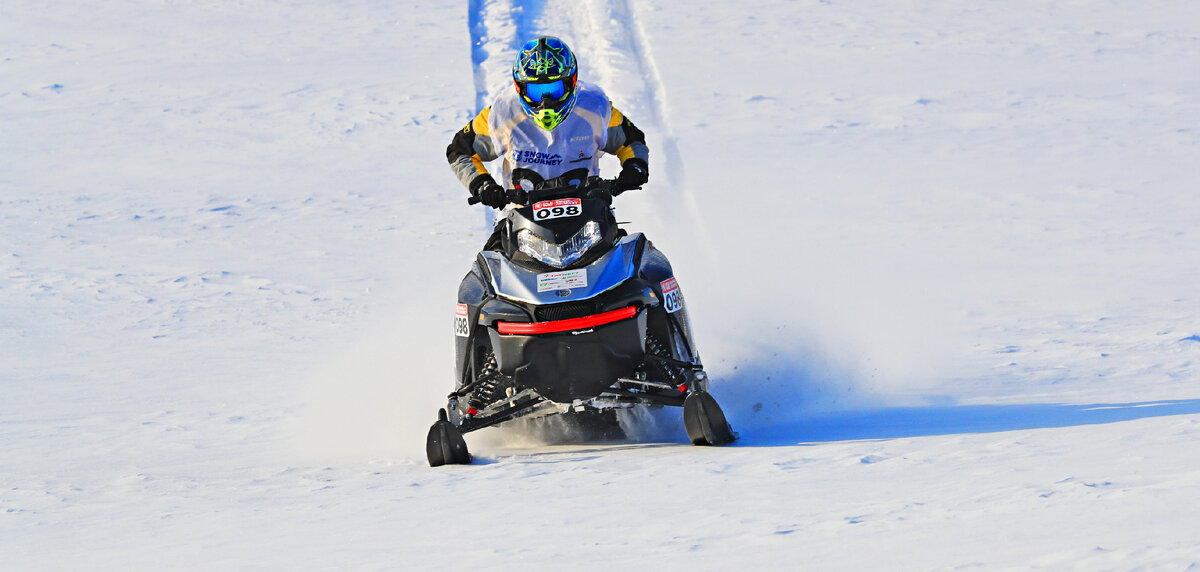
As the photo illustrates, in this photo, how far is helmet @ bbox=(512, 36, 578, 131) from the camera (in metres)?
6.66

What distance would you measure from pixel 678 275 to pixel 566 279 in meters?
4.70

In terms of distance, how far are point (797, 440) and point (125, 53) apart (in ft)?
53.7

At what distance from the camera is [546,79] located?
6664 millimetres

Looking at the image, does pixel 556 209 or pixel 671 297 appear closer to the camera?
pixel 556 209

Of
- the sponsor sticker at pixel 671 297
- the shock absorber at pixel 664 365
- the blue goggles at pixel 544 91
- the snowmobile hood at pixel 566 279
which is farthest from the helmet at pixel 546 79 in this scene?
the shock absorber at pixel 664 365

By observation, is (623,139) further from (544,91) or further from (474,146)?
(474,146)

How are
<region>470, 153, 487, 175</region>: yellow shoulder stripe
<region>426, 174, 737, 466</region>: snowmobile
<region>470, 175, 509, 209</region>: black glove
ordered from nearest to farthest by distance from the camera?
<region>426, 174, 737, 466</region>: snowmobile
<region>470, 175, 509, 209</region>: black glove
<region>470, 153, 487, 175</region>: yellow shoulder stripe

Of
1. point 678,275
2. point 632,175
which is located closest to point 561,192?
point 632,175

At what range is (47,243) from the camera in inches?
480

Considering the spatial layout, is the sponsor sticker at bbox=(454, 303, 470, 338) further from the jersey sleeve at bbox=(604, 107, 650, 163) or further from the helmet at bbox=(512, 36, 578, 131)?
the jersey sleeve at bbox=(604, 107, 650, 163)

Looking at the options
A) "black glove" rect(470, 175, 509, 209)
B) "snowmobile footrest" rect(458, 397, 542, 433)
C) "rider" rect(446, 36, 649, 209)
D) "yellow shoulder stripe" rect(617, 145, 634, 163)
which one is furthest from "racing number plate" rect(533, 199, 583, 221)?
"snowmobile footrest" rect(458, 397, 542, 433)

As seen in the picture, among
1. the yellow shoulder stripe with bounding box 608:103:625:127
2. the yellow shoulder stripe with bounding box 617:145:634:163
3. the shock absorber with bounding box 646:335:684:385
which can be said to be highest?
the yellow shoulder stripe with bounding box 608:103:625:127

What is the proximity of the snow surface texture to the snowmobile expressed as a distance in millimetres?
264

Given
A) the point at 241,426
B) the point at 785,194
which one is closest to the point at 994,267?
the point at 785,194
